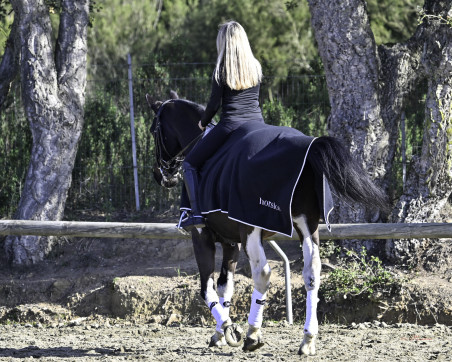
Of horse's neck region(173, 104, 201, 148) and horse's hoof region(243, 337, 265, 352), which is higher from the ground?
horse's neck region(173, 104, 201, 148)

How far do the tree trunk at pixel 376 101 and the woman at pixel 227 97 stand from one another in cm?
368

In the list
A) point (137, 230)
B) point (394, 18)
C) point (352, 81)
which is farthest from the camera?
point (394, 18)

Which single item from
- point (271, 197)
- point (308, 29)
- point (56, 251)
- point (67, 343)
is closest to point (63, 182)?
point (56, 251)

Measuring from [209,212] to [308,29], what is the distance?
37.9 feet

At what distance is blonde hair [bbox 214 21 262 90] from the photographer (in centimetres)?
573

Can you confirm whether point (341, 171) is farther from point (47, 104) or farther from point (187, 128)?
point (47, 104)

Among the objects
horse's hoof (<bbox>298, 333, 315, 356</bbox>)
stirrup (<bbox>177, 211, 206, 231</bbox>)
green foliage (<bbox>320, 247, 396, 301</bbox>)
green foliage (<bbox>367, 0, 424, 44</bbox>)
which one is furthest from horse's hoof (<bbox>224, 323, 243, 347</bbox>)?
green foliage (<bbox>367, 0, 424, 44</bbox>)

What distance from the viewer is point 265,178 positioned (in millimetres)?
5477

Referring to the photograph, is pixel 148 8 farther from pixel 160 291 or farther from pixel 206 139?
pixel 206 139

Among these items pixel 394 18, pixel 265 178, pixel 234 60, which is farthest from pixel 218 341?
pixel 394 18

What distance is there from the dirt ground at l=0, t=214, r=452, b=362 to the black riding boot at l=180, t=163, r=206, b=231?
107 cm

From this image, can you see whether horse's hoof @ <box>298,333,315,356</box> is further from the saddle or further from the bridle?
the bridle

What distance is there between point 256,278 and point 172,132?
180cm

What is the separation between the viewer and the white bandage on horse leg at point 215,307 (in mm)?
5996
